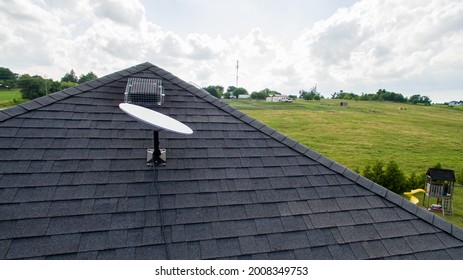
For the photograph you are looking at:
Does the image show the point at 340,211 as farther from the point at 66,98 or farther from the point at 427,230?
the point at 66,98

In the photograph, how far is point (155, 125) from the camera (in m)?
3.36

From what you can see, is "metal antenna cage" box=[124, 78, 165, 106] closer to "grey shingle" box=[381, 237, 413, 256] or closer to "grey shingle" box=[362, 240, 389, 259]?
"grey shingle" box=[362, 240, 389, 259]

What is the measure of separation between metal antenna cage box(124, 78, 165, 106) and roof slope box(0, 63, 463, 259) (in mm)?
226

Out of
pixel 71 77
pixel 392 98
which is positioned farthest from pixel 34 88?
pixel 392 98

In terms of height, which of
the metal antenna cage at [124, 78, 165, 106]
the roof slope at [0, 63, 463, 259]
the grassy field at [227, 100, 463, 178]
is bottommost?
the grassy field at [227, 100, 463, 178]

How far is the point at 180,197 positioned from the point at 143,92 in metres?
2.54

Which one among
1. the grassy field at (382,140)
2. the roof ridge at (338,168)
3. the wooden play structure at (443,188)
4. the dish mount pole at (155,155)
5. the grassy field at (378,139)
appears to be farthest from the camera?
the grassy field at (378,139)

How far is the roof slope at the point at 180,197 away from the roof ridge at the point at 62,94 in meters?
0.03

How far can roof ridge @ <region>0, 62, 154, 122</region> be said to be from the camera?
4.05 m

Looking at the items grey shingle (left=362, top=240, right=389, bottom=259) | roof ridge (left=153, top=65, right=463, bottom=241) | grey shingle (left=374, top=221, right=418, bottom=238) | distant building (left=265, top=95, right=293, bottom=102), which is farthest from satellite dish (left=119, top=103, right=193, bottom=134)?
distant building (left=265, top=95, right=293, bottom=102)

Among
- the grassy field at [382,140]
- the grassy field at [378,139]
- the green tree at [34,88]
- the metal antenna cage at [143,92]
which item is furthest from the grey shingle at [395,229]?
the green tree at [34,88]

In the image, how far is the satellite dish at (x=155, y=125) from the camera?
3.41 meters

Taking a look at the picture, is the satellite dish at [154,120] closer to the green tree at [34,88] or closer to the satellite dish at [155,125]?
Result: the satellite dish at [155,125]
